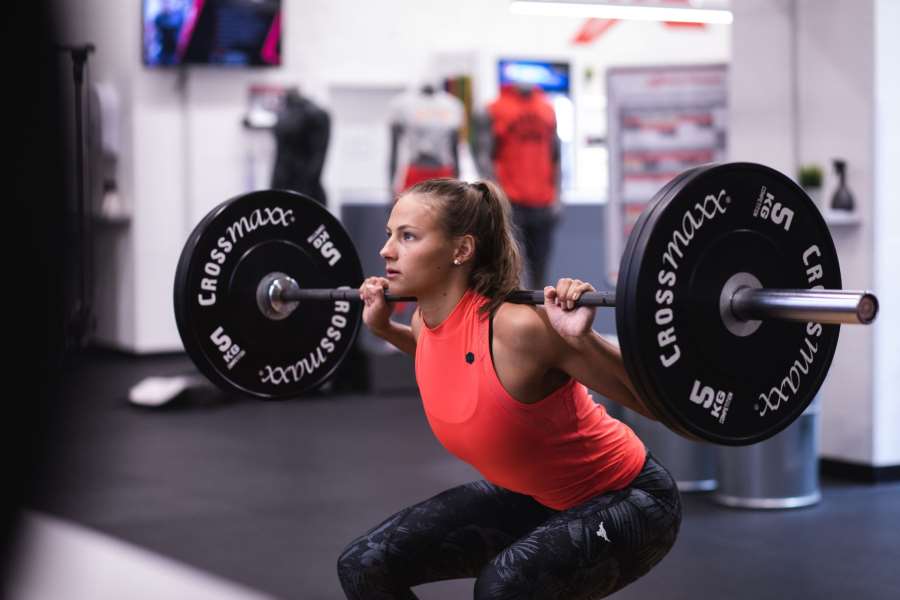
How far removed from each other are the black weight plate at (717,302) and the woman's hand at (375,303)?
73cm

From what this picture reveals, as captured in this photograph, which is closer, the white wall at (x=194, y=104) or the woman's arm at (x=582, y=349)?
the woman's arm at (x=582, y=349)

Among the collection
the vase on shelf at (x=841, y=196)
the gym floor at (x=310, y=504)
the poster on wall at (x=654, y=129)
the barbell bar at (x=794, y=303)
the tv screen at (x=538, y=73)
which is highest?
the tv screen at (x=538, y=73)

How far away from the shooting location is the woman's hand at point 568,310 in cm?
194

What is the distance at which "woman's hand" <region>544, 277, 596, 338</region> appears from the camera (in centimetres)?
194

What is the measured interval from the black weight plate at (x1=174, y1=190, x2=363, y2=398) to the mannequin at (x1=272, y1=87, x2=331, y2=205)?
4358mm

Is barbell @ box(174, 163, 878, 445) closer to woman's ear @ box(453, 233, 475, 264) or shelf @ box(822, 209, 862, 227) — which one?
woman's ear @ box(453, 233, 475, 264)

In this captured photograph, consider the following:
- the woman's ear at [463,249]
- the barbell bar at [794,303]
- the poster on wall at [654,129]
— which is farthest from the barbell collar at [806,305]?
the poster on wall at [654,129]

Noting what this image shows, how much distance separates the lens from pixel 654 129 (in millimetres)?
5746

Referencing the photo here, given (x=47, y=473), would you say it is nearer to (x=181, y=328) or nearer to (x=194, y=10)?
(x=181, y=328)

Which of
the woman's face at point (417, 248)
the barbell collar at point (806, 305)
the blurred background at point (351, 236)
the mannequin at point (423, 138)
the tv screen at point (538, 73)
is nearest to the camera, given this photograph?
the barbell collar at point (806, 305)

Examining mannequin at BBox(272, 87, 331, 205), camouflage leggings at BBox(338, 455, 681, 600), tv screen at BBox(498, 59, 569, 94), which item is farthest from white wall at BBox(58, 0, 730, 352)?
camouflage leggings at BBox(338, 455, 681, 600)

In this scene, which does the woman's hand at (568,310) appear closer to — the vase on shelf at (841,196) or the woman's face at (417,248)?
the woman's face at (417,248)

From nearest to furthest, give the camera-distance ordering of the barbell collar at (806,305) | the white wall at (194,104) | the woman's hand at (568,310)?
the barbell collar at (806,305) → the woman's hand at (568,310) → the white wall at (194,104)

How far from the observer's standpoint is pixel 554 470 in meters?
2.13
